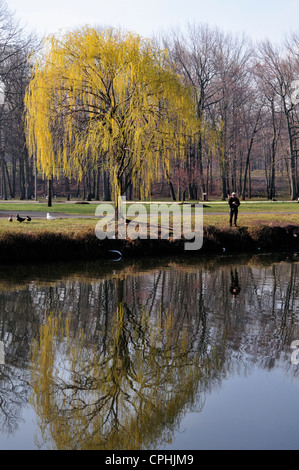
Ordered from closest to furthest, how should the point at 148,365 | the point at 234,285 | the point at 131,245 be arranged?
1. the point at 148,365
2. the point at 234,285
3. the point at 131,245

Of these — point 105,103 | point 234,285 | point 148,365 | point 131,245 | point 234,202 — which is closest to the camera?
point 148,365

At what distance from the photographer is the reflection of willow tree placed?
6.71 metres

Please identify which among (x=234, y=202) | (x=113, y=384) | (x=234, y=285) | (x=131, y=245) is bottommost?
(x=113, y=384)

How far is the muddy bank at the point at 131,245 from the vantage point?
18906 mm

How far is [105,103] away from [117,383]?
→ 15314mm

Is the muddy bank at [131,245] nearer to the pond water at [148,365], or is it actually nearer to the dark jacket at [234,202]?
the dark jacket at [234,202]

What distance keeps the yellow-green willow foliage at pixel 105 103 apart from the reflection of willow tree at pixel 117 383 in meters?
11.4

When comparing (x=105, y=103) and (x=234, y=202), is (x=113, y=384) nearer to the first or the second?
(x=105, y=103)

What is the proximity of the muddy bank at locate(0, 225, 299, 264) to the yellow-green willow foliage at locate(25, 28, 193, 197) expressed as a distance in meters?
3.00

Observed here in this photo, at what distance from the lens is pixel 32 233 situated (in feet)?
63.5

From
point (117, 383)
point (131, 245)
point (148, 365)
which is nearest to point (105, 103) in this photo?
point (131, 245)

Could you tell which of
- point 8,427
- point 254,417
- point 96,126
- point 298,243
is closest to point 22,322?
point 8,427

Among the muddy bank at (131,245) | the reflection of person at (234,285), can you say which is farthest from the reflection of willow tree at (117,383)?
the muddy bank at (131,245)

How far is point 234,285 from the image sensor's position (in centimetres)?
1548
